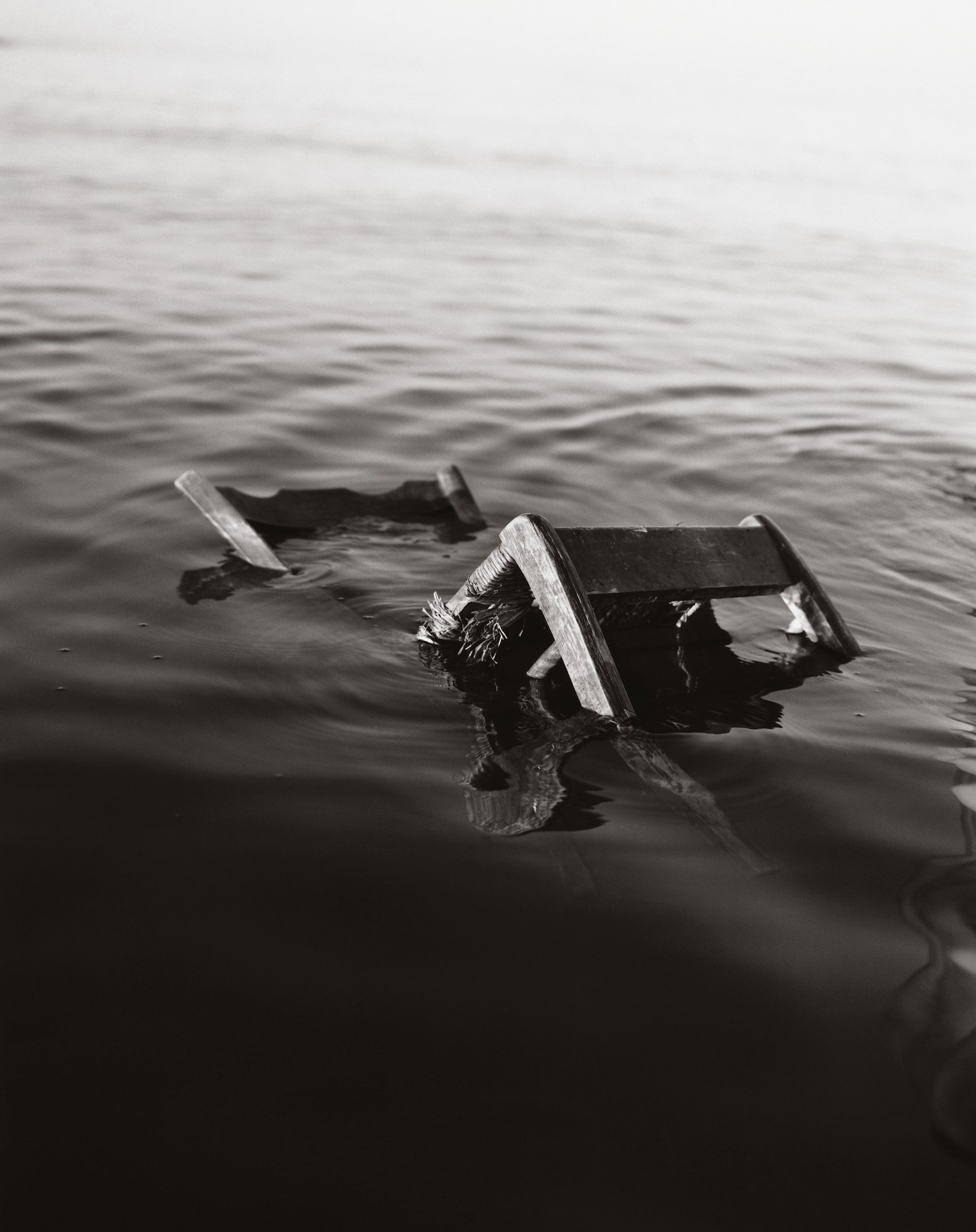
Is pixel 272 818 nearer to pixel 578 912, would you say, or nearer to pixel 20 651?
pixel 578 912

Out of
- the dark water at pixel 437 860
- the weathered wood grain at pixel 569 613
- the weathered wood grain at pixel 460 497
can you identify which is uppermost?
the weathered wood grain at pixel 569 613

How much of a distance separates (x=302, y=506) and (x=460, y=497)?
1.22 meters

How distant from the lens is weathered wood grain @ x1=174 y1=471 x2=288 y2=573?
7.22 m

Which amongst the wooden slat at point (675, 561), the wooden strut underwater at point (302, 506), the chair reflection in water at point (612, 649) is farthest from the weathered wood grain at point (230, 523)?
the wooden slat at point (675, 561)

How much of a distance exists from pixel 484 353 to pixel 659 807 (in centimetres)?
1042

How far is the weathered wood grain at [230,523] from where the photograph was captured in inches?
284

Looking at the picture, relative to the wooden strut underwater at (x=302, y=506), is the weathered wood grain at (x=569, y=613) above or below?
above

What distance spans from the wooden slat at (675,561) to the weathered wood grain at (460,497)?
8.89 feet

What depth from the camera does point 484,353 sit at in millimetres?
14375

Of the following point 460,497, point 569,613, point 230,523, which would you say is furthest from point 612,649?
point 230,523

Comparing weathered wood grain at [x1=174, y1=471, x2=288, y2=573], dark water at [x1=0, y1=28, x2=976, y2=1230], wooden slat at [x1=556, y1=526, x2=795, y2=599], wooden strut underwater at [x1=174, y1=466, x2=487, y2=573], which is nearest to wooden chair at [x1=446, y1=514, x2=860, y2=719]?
wooden slat at [x1=556, y1=526, x2=795, y2=599]

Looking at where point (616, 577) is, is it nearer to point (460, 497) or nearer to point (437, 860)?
point (437, 860)

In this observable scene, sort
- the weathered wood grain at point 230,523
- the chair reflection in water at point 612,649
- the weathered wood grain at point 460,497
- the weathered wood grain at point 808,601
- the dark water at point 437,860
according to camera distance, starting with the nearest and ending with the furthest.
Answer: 1. the dark water at point 437,860
2. the chair reflection in water at point 612,649
3. the weathered wood grain at point 808,601
4. the weathered wood grain at point 230,523
5. the weathered wood grain at point 460,497

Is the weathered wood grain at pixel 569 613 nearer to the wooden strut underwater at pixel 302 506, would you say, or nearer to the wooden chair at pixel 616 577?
the wooden chair at pixel 616 577
